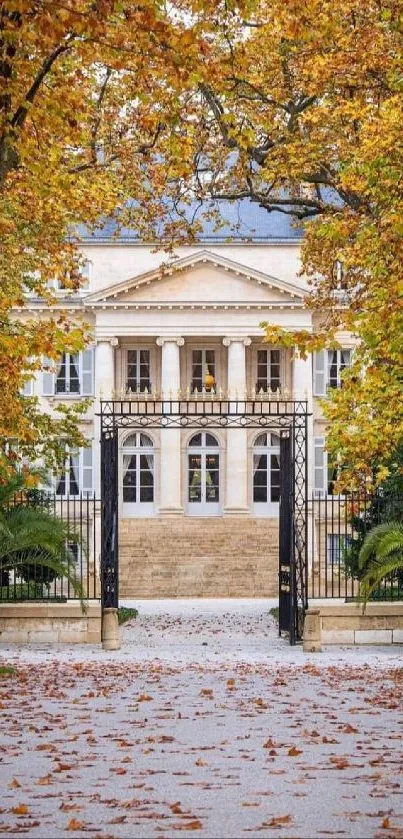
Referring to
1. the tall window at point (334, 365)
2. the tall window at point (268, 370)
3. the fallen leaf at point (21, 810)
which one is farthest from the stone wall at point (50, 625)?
the tall window at point (334, 365)

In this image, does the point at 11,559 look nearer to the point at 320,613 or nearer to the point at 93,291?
the point at 320,613

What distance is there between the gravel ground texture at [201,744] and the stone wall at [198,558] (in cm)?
2361

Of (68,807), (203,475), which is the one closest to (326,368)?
(203,475)

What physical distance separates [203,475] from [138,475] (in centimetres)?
254

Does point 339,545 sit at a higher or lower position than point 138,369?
lower

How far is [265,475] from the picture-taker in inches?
2379

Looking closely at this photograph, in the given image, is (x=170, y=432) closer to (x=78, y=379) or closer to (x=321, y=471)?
(x=78, y=379)

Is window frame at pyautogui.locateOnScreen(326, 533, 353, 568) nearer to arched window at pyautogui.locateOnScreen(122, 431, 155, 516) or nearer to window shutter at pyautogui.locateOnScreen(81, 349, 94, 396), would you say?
arched window at pyautogui.locateOnScreen(122, 431, 155, 516)

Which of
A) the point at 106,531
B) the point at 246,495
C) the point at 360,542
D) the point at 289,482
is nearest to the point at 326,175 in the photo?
the point at 289,482

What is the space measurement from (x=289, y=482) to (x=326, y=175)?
4.80 meters

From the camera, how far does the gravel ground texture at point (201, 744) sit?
28.4ft

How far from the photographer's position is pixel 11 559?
22969 mm

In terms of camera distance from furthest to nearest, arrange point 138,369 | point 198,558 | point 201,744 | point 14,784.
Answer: point 138,369
point 198,558
point 201,744
point 14,784

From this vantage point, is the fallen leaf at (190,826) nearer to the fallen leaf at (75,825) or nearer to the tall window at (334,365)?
the fallen leaf at (75,825)
